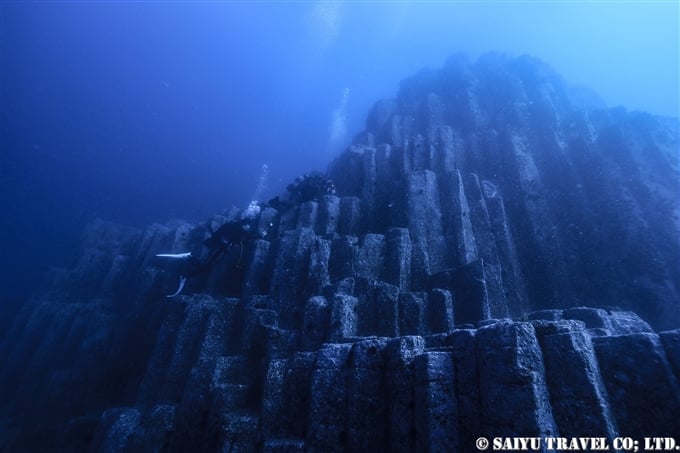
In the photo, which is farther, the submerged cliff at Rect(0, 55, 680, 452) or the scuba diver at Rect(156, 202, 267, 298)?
the scuba diver at Rect(156, 202, 267, 298)

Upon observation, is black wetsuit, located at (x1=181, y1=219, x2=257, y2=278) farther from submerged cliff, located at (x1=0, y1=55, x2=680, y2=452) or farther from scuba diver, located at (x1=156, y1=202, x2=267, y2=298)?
submerged cliff, located at (x1=0, y1=55, x2=680, y2=452)

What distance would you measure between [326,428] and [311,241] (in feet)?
21.5

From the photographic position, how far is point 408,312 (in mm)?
7410

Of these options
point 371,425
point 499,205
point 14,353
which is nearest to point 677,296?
point 499,205

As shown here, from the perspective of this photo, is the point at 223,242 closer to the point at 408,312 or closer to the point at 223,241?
the point at 223,241

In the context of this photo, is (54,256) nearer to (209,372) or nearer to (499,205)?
(209,372)

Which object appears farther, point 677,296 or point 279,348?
point 677,296

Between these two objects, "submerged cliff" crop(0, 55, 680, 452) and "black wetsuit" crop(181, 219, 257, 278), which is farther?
"black wetsuit" crop(181, 219, 257, 278)

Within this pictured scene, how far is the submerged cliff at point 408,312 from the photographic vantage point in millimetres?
3275

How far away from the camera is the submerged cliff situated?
10.7 feet

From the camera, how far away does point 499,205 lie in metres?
13.3

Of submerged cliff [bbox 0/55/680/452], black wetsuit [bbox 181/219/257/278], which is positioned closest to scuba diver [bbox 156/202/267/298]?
black wetsuit [bbox 181/219/257/278]

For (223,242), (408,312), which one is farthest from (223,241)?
(408,312)

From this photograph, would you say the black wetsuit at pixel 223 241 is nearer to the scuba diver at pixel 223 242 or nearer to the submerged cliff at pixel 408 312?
the scuba diver at pixel 223 242
